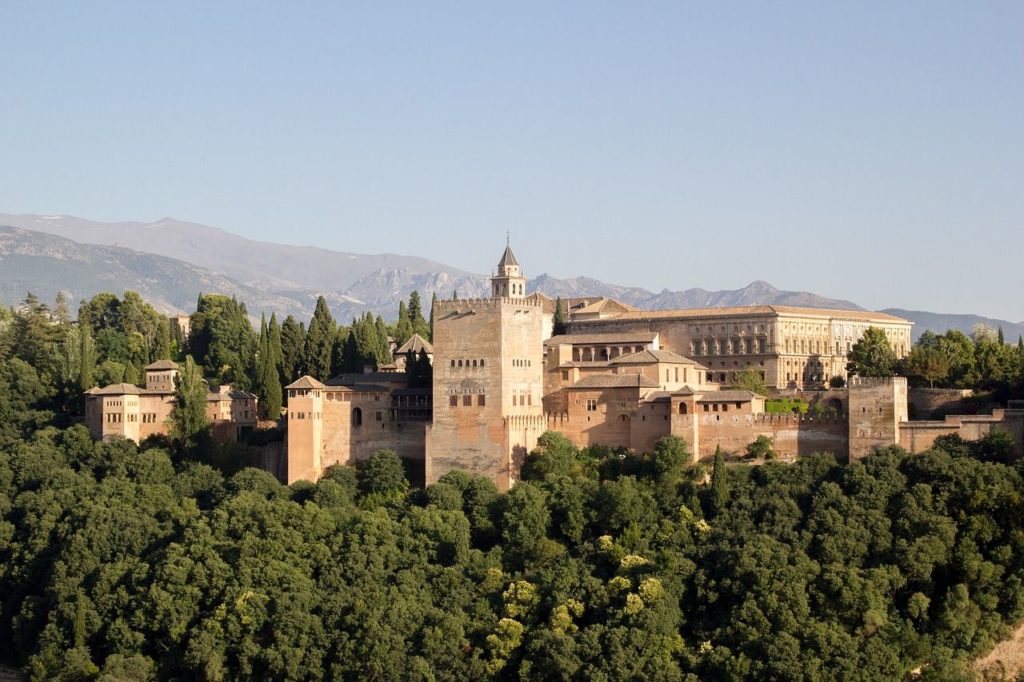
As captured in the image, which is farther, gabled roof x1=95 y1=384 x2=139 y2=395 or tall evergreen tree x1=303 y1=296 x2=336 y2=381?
tall evergreen tree x1=303 y1=296 x2=336 y2=381

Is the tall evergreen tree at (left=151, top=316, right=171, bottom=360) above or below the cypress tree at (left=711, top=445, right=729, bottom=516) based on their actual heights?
above

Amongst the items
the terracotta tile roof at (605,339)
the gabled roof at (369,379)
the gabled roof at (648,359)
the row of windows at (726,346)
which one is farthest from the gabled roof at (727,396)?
the row of windows at (726,346)

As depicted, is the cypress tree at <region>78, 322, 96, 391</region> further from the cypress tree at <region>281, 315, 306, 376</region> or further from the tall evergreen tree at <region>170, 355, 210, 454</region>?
the cypress tree at <region>281, 315, 306, 376</region>

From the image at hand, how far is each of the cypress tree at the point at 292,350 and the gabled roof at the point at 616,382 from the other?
47.4 ft

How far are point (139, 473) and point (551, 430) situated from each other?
14832 millimetres

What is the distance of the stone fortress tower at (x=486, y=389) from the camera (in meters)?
51.8

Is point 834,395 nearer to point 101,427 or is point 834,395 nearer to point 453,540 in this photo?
point 453,540

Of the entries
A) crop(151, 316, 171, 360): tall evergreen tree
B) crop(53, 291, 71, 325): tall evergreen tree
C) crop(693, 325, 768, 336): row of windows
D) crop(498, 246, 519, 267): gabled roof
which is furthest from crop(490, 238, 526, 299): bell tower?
crop(53, 291, 71, 325): tall evergreen tree

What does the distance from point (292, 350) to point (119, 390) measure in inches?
324

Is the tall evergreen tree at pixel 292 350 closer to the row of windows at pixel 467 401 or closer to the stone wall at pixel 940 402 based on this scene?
the row of windows at pixel 467 401

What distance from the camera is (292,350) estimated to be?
65.1 metres

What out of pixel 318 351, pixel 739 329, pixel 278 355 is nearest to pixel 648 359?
pixel 318 351

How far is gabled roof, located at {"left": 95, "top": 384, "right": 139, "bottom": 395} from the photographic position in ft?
194

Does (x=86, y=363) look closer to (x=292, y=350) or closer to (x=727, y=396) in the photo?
(x=292, y=350)
